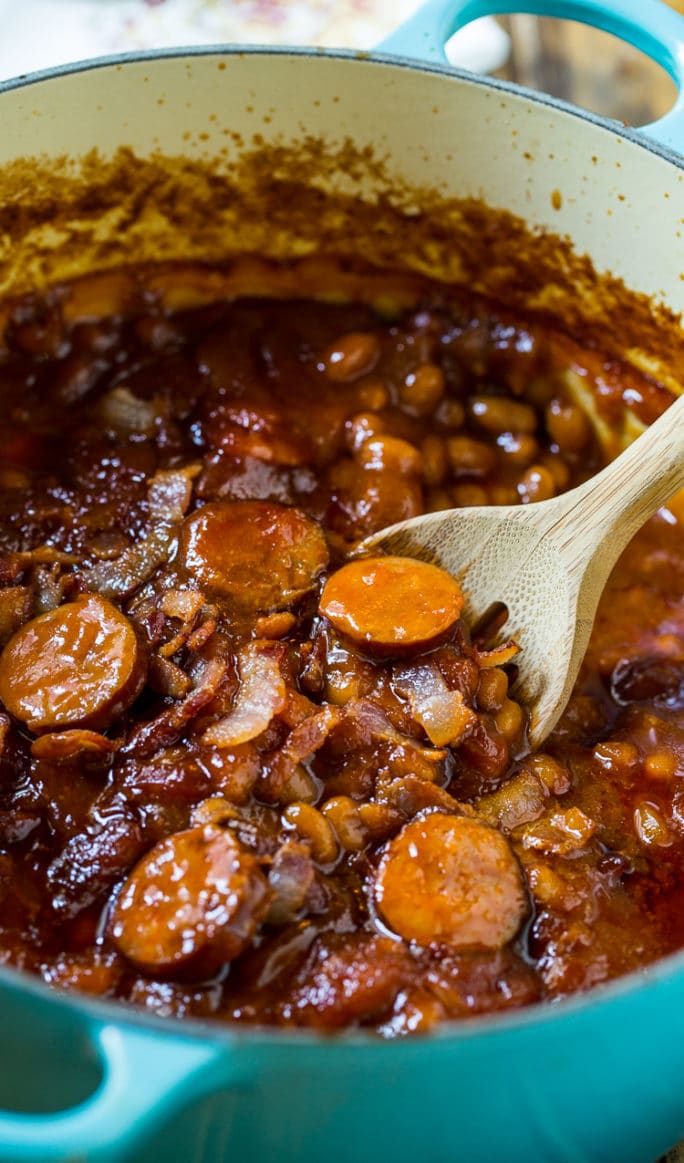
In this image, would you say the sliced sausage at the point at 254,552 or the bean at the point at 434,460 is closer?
the sliced sausage at the point at 254,552

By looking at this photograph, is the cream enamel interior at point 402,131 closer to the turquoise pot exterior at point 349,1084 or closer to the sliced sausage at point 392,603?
the sliced sausage at point 392,603

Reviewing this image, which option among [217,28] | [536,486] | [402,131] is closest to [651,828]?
[536,486]

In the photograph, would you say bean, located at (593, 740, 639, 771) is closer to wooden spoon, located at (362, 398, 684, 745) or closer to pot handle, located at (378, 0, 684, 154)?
wooden spoon, located at (362, 398, 684, 745)

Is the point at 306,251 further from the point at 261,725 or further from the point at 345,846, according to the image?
the point at 345,846

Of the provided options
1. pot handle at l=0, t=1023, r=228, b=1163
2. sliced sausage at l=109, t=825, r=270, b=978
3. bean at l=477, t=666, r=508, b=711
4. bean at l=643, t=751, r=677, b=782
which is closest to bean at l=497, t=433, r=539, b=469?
bean at l=477, t=666, r=508, b=711

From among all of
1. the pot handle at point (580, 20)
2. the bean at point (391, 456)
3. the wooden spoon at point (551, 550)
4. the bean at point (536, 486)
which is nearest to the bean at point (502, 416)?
the bean at point (536, 486)

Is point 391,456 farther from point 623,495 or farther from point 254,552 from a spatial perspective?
point 623,495

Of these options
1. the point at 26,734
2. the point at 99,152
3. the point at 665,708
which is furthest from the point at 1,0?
the point at 665,708
